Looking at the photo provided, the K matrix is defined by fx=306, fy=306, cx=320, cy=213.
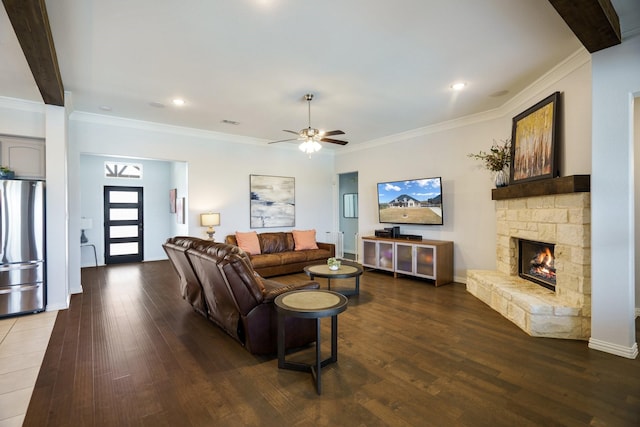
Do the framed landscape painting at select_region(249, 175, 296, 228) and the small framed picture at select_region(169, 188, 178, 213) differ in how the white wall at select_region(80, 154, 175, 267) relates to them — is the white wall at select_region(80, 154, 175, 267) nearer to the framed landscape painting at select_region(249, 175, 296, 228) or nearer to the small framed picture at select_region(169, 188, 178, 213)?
the small framed picture at select_region(169, 188, 178, 213)

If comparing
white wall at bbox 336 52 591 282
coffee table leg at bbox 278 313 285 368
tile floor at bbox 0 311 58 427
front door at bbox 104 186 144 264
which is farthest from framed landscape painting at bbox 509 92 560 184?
front door at bbox 104 186 144 264

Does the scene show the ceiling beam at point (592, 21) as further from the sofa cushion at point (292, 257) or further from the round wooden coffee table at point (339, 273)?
the sofa cushion at point (292, 257)

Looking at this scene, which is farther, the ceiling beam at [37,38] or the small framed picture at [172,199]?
the small framed picture at [172,199]

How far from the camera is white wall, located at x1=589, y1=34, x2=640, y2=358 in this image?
2760 millimetres

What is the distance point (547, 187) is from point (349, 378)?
300 centimetres

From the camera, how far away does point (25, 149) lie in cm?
430

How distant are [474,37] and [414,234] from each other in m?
4.07

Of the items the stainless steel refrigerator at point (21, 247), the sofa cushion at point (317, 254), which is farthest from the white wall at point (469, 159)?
the stainless steel refrigerator at point (21, 247)

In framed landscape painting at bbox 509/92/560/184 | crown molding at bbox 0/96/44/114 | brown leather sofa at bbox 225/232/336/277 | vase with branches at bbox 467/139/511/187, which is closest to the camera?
framed landscape painting at bbox 509/92/560/184

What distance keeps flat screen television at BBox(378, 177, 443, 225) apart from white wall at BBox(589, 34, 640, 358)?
2836 millimetres

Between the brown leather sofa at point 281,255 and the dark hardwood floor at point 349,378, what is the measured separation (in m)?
2.22

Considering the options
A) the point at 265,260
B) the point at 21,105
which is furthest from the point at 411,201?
the point at 21,105

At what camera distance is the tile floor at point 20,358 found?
2148 millimetres

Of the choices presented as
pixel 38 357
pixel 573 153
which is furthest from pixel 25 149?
pixel 573 153
